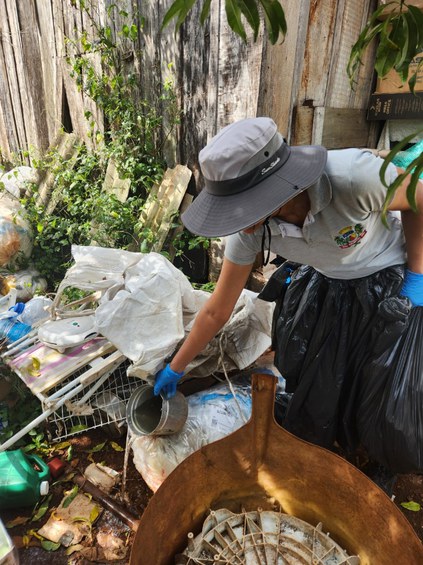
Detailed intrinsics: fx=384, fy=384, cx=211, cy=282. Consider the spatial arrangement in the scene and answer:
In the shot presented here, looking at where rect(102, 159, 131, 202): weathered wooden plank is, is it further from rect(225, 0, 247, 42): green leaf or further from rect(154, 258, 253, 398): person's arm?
rect(225, 0, 247, 42): green leaf

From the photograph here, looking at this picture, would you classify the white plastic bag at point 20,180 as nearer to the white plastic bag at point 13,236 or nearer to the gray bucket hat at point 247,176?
the white plastic bag at point 13,236

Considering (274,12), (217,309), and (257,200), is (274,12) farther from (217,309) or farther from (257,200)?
(217,309)

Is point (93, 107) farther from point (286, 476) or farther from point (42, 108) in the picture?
point (286, 476)

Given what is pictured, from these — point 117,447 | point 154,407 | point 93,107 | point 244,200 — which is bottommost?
point 117,447

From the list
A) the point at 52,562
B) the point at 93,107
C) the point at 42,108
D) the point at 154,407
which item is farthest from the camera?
the point at 42,108

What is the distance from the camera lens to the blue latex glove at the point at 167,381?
1832 mm

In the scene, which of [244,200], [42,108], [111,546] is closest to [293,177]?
[244,200]

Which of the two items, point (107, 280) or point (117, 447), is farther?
point (117, 447)

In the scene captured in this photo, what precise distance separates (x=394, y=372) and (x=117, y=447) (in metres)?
1.69

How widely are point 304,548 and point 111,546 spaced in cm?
99

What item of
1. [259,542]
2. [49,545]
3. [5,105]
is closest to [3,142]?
[5,105]

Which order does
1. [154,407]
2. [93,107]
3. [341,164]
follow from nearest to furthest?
1. [341,164]
2. [154,407]
3. [93,107]

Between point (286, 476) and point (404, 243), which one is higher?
point (404, 243)

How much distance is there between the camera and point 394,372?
5.16ft
